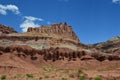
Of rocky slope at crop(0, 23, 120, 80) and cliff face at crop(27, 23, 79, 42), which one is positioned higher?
cliff face at crop(27, 23, 79, 42)

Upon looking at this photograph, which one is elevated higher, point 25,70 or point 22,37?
point 22,37

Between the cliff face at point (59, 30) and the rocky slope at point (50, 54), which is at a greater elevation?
the cliff face at point (59, 30)

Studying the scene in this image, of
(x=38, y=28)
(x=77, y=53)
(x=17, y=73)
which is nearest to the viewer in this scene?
(x=17, y=73)

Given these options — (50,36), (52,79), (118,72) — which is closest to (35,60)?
(50,36)

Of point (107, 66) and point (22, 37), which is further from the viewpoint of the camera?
point (22, 37)

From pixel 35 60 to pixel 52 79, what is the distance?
32.7 metres

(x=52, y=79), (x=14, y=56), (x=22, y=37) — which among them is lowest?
(x=52, y=79)

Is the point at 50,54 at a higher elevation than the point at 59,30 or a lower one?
lower

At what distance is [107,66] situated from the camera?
91375mm

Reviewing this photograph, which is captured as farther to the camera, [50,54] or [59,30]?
[59,30]

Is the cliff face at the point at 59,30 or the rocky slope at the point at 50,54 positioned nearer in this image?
the rocky slope at the point at 50,54

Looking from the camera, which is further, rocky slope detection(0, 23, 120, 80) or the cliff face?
the cliff face

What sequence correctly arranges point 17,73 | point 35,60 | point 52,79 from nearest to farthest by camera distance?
point 52,79 → point 17,73 → point 35,60

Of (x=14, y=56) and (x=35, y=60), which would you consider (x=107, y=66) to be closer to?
(x=35, y=60)
